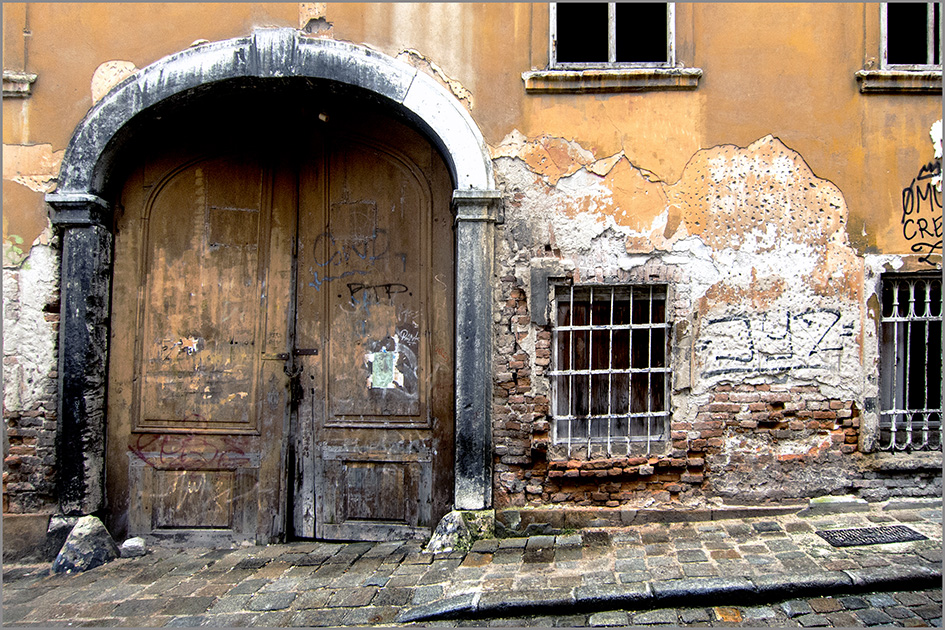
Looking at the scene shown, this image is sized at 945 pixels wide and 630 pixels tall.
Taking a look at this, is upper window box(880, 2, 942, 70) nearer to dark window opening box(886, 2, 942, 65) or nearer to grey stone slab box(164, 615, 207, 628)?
dark window opening box(886, 2, 942, 65)

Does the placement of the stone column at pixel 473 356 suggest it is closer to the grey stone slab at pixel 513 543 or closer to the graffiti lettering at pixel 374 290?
the grey stone slab at pixel 513 543

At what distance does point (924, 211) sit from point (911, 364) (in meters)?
1.19

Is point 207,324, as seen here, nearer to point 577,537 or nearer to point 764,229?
point 577,537

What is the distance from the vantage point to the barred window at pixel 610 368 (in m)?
4.15

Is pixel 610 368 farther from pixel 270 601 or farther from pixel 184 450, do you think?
pixel 184 450

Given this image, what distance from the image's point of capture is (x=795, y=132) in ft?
13.5

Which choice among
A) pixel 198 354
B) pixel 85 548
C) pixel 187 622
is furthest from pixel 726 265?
pixel 85 548

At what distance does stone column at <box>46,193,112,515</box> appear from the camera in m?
4.00

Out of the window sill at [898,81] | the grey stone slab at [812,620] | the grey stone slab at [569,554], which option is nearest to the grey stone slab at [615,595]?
the grey stone slab at [569,554]

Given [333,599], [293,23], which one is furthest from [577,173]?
[333,599]

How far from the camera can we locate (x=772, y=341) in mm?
4098

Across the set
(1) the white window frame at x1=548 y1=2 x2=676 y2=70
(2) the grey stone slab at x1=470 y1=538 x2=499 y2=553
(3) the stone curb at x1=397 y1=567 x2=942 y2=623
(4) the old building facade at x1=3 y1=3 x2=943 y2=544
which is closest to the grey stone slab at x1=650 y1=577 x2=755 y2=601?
(3) the stone curb at x1=397 y1=567 x2=942 y2=623

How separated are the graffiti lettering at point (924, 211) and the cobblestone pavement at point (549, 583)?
6.51 ft

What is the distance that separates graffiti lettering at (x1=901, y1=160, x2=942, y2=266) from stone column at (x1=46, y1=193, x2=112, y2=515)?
6136 mm
